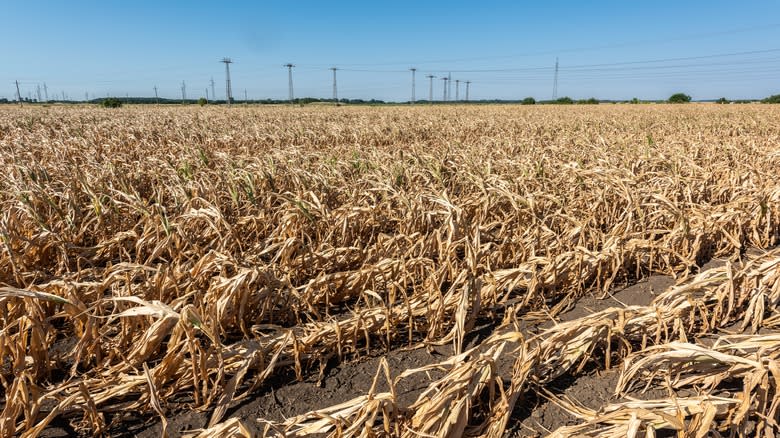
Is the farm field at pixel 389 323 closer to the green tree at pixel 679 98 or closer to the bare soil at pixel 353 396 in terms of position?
the bare soil at pixel 353 396

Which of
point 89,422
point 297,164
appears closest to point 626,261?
point 89,422

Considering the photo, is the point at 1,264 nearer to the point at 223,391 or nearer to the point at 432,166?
the point at 223,391

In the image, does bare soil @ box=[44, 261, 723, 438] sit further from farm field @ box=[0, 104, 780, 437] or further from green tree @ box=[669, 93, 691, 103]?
green tree @ box=[669, 93, 691, 103]

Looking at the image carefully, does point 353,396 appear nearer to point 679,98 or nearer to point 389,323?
point 389,323

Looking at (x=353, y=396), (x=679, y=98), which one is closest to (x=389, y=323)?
(x=353, y=396)

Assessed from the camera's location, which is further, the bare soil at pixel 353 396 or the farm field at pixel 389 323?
the bare soil at pixel 353 396

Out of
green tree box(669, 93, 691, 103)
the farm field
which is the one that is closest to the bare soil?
the farm field

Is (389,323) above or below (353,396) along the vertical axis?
above

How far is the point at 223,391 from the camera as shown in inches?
81.6

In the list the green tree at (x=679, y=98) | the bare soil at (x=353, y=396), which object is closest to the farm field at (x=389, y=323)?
the bare soil at (x=353, y=396)

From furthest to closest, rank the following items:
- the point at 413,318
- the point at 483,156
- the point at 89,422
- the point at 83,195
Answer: the point at 483,156
the point at 83,195
the point at 413,318
the point at 89,422

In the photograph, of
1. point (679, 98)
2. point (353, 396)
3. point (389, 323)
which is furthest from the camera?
point (679, 98)

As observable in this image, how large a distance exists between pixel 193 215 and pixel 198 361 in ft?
4.97

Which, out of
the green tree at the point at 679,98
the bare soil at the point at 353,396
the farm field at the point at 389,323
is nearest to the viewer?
the farm field at the point at 389,323
